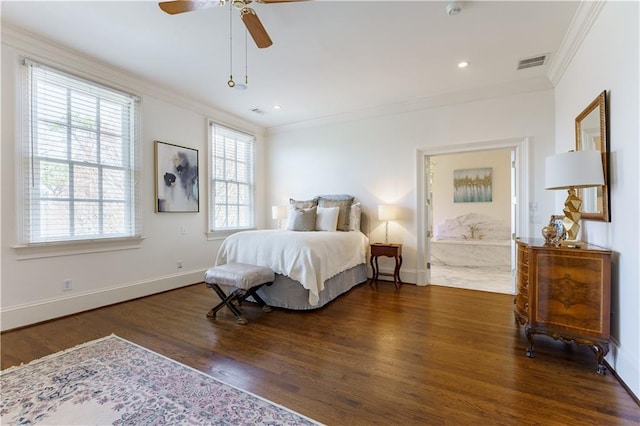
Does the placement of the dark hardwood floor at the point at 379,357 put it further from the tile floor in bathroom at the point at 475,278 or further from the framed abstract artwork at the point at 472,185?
the framed abstract artwork at the point at 472,185

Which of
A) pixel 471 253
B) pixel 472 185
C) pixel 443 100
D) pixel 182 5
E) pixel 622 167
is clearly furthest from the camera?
pixel 472 185

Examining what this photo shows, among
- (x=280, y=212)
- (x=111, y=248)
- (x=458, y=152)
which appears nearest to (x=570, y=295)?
(x=458, y=152)

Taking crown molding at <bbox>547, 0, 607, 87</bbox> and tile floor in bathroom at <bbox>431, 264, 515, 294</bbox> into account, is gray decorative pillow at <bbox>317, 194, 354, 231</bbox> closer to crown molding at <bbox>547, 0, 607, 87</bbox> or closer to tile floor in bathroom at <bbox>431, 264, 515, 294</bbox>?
tile floor in bathroom at <bbox>431, 264, 515, 294</bbox>

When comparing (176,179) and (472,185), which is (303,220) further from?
(472,185)

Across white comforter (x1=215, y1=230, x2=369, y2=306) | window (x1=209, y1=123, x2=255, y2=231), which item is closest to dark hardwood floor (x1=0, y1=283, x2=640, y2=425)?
white comforter (x1=215, y1=230, x2=369, y2=306)

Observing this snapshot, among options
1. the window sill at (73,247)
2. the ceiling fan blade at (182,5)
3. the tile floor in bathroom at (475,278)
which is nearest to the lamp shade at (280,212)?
the window sill at (73,247)

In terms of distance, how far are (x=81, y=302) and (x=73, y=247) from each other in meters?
0.62

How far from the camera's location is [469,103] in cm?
410

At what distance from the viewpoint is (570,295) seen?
6.86ft

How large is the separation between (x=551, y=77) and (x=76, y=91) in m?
5.61

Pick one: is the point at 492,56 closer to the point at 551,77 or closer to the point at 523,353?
the point at 551,77

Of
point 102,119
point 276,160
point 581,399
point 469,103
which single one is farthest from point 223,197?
point 581,399

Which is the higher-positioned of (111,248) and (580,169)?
(580,169)

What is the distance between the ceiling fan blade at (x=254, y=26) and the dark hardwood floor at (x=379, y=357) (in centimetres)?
254
